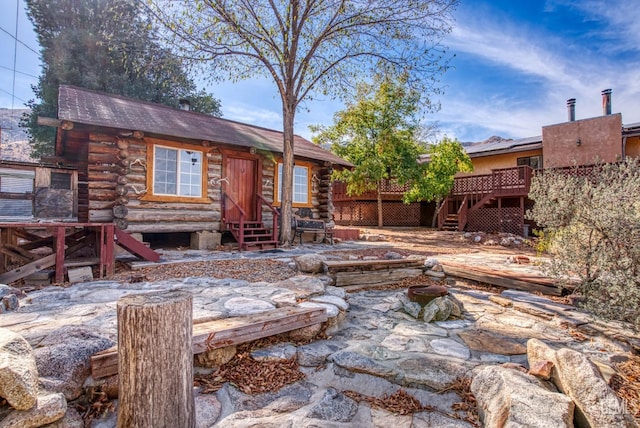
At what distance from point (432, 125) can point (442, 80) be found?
65.1 feet

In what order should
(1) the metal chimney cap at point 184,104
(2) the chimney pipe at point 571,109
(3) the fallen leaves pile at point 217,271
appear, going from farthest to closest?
1. (2) the chimney pipe at point 571,109
2. (1) the metal chimney cap at point 184,104
3. (3) the fallen leaves pile at point 217,271

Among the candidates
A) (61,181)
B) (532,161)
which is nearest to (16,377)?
(61,181)

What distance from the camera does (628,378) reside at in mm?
2664

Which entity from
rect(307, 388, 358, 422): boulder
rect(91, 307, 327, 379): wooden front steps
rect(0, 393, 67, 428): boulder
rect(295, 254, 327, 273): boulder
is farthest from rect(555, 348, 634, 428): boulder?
rect(295, 254, 327, 273): boulder

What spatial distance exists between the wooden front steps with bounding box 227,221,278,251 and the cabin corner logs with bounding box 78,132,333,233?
0.57m

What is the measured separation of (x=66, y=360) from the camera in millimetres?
2170

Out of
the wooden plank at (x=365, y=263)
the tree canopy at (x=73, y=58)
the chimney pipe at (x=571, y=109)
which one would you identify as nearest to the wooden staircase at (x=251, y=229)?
the wooden plank at (x=365, y=263)

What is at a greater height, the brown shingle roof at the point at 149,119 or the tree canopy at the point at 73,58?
the tree canopy at the point at 73,58

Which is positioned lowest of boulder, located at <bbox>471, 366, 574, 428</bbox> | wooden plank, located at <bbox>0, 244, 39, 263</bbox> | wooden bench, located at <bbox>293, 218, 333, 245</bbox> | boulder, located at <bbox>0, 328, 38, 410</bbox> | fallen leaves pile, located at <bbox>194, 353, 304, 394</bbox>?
fallen leaves pile, located at <bbox>194, 353, 304, 394</bbox>

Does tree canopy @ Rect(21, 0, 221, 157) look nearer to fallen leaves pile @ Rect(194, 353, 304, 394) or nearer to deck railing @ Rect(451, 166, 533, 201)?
deck railing @ Rect(451, 166, 533, 201)

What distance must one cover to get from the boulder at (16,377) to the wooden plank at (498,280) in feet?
19.4

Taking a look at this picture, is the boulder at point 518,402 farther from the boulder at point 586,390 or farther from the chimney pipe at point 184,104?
the chimney pipe at point 184,104

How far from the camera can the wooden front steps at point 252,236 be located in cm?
869

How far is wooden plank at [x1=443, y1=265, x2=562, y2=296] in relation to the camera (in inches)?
198
